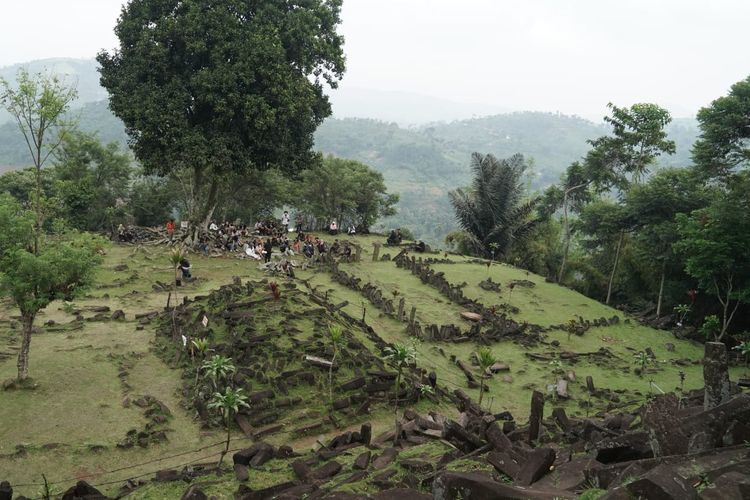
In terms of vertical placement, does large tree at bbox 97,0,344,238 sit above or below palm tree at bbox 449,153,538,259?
above

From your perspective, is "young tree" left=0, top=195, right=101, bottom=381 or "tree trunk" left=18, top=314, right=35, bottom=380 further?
"tree trunk" left=18, top=314, right=35, bottom=380

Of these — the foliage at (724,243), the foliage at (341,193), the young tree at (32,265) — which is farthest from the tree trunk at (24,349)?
the foliage at (341,193)

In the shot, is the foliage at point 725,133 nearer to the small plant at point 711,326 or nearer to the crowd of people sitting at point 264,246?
the small plant at point 711,326

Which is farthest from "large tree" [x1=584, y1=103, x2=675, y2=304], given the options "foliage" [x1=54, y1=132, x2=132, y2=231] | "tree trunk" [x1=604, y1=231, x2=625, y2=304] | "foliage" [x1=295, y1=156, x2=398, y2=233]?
"foliage" [x1=54, y1=132, x2=132, y2=231]

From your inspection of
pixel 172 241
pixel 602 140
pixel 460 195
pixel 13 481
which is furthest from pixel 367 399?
pixel 602 140

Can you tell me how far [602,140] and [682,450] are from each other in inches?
1359

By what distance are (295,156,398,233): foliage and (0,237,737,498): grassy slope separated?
1506 centimetres

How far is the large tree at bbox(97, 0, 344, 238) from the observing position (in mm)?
26344

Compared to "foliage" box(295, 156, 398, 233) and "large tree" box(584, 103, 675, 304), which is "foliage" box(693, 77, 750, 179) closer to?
"large tree" box(584, 103, 675, 304)

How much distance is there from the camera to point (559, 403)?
53.0ft

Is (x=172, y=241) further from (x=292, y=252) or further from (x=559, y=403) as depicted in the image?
(x=559, y=403)

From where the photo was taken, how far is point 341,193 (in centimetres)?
4519

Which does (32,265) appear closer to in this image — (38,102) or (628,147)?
(38,102)

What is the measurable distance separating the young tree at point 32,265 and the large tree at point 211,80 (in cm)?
1307
